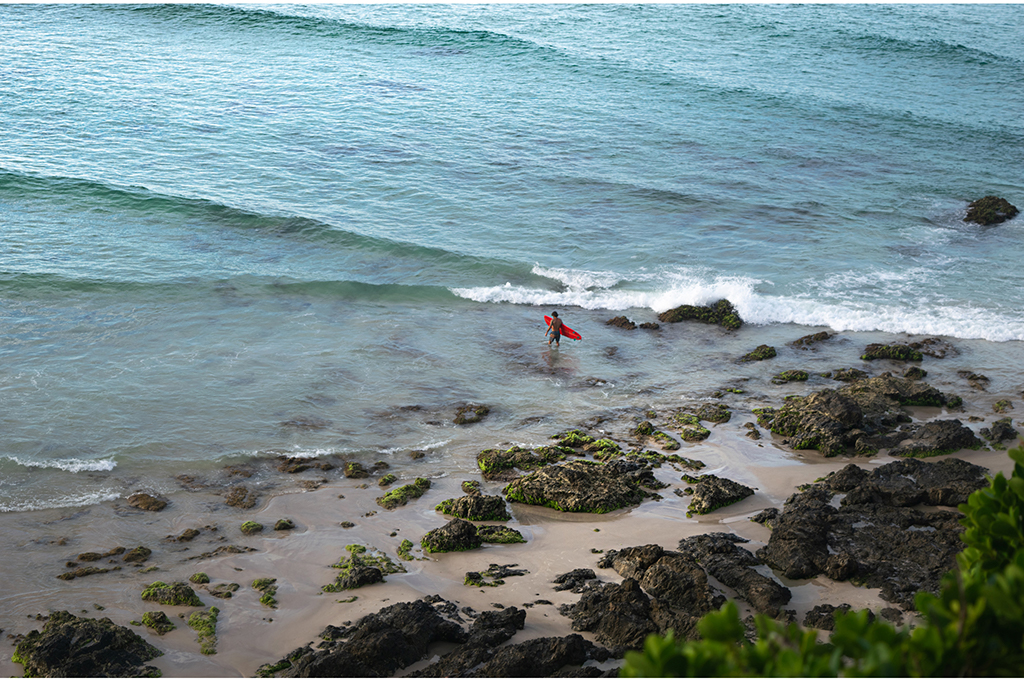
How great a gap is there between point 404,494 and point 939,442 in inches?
312

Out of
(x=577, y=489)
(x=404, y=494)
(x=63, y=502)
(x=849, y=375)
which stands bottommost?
(x=63, y=502)

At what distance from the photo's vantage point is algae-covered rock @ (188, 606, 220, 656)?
23.4ft

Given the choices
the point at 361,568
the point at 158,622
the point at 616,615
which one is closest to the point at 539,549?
the point at 616,615

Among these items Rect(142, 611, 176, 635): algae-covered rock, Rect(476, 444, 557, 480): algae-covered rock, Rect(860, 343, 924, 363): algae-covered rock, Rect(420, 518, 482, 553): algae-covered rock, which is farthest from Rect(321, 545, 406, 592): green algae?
Rect(860, 343, 924, 363): algae-covered rock

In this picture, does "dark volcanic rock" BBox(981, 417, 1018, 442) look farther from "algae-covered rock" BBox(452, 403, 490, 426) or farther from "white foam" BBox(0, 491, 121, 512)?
"white foam" BBox(0, 491, 121, 512)

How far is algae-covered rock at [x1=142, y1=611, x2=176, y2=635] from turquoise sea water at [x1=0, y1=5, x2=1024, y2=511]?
11.7 feet

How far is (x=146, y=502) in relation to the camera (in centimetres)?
984

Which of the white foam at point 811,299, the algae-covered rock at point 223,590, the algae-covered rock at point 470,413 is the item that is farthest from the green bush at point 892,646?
the white foam at point 811,299

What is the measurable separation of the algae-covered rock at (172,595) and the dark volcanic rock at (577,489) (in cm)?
403

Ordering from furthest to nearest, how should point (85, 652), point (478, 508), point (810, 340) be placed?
point (810, 340)
point (478, 508)
point (85, 652)

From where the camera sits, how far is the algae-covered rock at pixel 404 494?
9789 millimetres

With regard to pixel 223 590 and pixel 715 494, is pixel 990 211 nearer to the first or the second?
pixel 715 494

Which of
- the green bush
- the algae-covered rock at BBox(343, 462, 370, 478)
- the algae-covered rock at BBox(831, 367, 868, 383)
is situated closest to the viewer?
the green bush

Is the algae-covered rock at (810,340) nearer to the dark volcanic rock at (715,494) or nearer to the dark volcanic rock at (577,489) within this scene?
the dark volcanic rock at (715,494)
